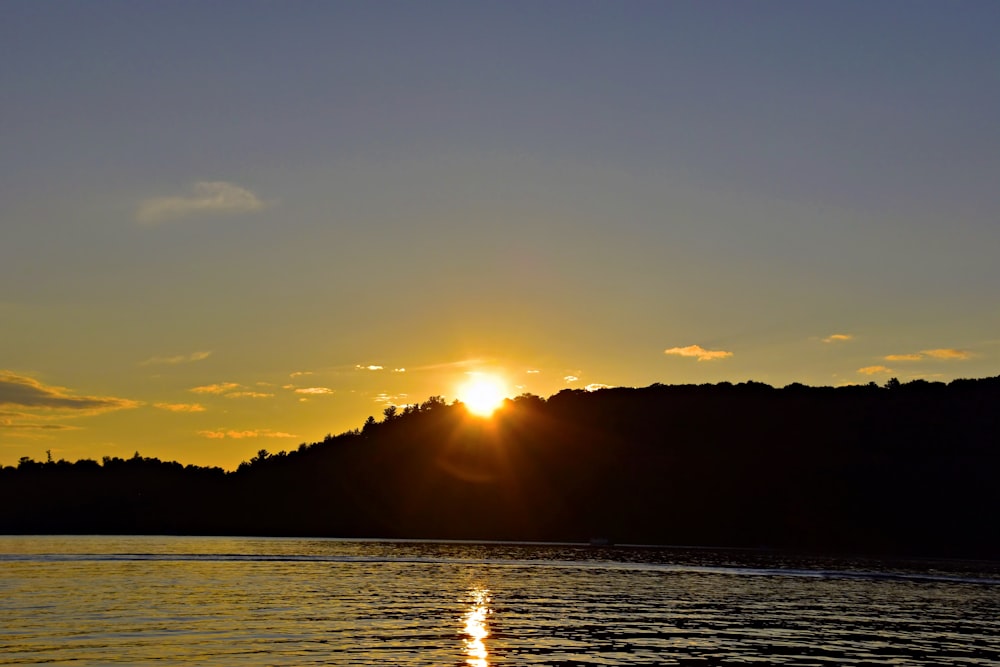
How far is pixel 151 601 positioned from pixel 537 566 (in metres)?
75.9

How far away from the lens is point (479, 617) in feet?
246

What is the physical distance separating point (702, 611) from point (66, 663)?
51.1 meters

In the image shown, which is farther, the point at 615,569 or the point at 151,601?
the point at 615,569

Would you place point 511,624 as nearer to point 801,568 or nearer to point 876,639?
point 876,639

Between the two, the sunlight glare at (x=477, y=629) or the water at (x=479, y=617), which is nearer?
the sunlight glare at (x=477, y=629)

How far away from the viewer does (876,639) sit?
68062 millimetres

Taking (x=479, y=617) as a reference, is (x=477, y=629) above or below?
above

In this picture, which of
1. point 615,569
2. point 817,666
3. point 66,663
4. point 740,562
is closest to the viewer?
point 66,663

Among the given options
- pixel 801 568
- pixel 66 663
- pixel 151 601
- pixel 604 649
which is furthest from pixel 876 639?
pixel 801 568

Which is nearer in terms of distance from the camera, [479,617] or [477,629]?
[477,629]

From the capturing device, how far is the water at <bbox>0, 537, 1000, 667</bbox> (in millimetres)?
56500

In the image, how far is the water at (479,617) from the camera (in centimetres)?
5650

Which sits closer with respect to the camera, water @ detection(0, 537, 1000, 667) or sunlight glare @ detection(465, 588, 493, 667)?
sunlight glare @ detection(465, 588, 493, 667)

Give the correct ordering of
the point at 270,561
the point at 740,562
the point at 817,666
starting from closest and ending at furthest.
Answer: the point at 817,666 < the point at 270,561 < the point at 740,562
